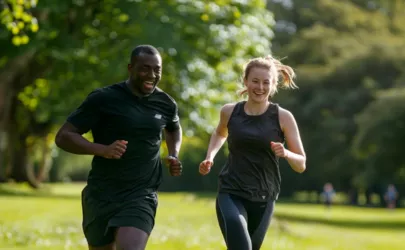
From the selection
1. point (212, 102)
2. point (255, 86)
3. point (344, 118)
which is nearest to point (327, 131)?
point (344, 118)

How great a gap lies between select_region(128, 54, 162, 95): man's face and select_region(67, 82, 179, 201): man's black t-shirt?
0.40 ft

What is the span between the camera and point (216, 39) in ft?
84.6

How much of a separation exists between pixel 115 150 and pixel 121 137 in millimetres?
369

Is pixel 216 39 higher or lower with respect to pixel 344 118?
higher

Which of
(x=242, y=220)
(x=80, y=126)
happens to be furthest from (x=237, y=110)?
(x=80, y=126)

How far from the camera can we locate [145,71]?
662 centimetres

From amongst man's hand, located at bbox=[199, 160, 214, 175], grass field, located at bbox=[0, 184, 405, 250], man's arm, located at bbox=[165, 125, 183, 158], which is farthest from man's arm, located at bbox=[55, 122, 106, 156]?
grass field, located at bbox=[0, 184, 405, 250]

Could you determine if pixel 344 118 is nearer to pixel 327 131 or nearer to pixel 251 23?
pixel 327 131

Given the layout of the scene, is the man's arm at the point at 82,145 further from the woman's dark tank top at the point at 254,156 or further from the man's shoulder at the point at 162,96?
the woman's dark tank top at the point at 254,156

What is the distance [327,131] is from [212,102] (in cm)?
2735

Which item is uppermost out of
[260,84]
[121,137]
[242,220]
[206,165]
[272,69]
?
[272,69]

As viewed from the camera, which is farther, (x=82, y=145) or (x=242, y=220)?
(x=242, y=220)

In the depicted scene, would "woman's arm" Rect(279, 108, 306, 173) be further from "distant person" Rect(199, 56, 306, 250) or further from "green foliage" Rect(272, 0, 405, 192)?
"green foliage" Rect(272, 0, 405, 192)

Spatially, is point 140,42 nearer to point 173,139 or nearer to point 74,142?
point 173,139
